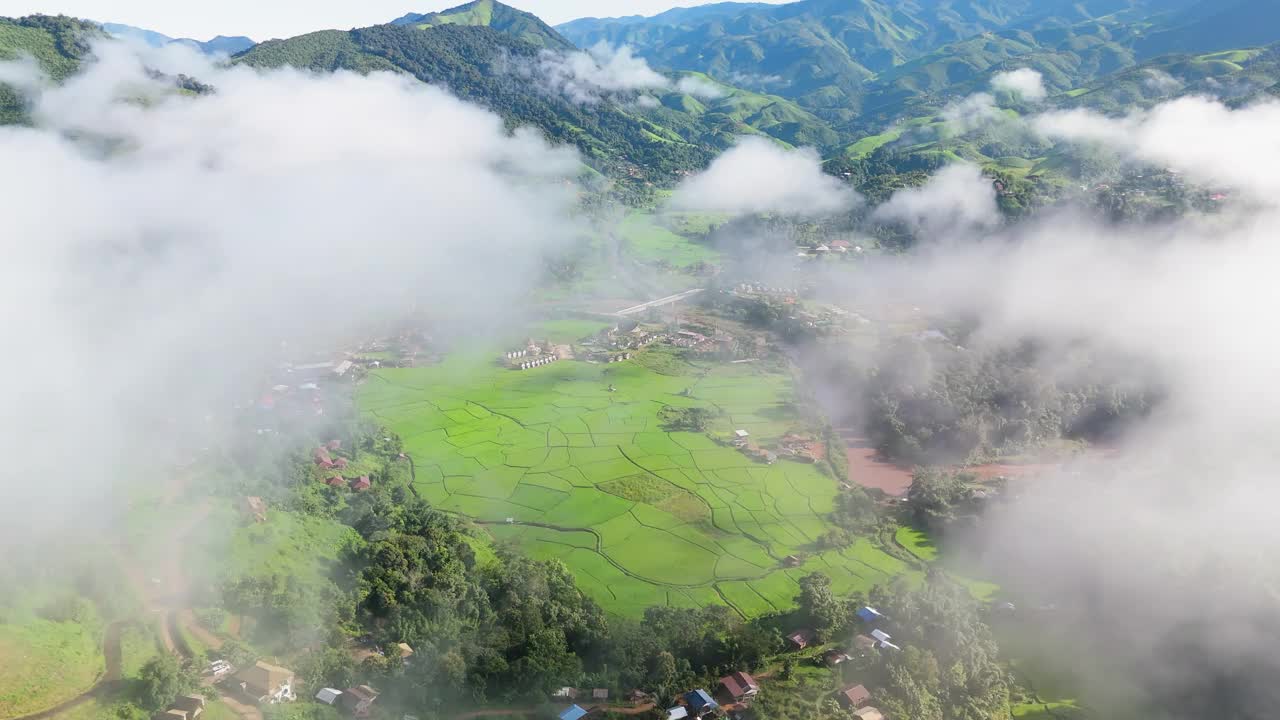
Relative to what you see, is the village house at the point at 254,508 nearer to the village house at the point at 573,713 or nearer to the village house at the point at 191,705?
the village house at the point at 191,705

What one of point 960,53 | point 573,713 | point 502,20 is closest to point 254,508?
point 573,713

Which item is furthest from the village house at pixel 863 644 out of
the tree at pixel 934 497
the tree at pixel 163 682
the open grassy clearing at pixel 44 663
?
the open grassy clearing at pixel 44 663

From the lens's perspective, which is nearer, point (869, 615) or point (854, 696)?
point (854, 696)

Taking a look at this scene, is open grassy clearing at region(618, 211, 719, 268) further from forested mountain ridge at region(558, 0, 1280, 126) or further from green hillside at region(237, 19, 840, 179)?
forested mountain ridge at region(558, 0, 1280, 126)

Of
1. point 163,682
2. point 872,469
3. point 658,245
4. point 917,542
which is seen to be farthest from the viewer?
point 658,245

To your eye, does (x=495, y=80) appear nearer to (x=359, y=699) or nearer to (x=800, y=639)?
(x=800, y=639)

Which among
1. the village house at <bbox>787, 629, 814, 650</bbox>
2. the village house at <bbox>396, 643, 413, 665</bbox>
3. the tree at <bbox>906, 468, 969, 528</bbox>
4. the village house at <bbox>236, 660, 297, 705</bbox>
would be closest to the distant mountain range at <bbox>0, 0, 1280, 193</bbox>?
the village house at <bbox>236, 660, 297, 705</bbox>

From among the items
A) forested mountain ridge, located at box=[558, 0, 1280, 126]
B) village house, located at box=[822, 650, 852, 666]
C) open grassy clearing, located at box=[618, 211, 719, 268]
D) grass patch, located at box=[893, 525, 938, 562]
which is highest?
forested mountain ridge, located at box=[558, 0, 1280, 126]
